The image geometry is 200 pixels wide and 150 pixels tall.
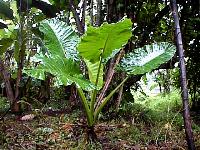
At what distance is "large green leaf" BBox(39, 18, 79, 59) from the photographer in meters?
3.29

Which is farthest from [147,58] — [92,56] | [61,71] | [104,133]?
[61,71]

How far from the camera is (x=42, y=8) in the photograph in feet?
18.1

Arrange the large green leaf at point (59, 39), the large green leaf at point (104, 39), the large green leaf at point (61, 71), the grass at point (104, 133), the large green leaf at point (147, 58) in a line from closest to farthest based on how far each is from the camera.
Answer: the large green leaf at point (61, 71) < the large green leaf at point (104, 39) < the grass at point (104, 133) < the large green leaf at point (147, 58) < the large green leaf at point (59, 39)

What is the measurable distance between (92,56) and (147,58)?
0.76 meters

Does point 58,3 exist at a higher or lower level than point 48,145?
higher

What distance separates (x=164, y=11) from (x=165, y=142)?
1993 millimetres

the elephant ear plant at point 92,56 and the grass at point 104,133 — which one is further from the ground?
the elephant ear plant at point 92,56

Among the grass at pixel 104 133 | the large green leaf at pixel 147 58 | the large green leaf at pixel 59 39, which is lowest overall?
the grass at pixel 104 133

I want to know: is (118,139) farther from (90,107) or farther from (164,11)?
(164,11)

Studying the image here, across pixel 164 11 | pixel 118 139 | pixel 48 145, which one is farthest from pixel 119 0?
pixel 48 145

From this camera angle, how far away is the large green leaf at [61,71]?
2.39 metres

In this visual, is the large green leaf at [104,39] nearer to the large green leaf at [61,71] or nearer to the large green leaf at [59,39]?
the large green leaf at [61,71]

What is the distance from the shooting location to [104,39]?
104 inches

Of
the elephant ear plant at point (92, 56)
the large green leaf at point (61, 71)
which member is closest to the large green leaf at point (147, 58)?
the elephant ear plant at point (92, 56)
